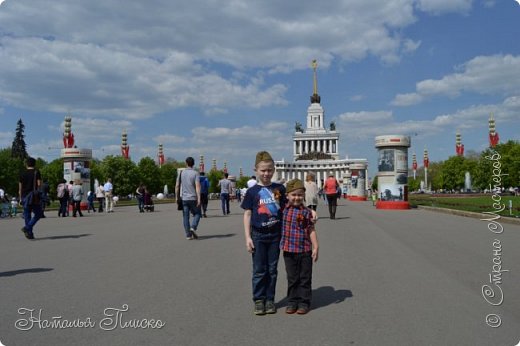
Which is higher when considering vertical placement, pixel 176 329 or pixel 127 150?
pixel 127 150

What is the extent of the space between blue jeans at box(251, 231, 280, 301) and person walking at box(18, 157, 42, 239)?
8.89m

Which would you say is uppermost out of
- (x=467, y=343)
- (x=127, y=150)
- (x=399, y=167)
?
(x=127, y=150)

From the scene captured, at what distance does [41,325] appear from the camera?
5.13m

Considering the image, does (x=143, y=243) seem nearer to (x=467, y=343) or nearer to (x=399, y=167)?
(x=467, y=343)

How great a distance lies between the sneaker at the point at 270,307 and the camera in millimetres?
5574

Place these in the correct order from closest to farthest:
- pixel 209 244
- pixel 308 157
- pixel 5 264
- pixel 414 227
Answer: pixel 5 264, pixel 209 244, pixel 414 227, pixel 308 157

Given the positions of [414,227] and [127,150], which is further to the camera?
[127,150]

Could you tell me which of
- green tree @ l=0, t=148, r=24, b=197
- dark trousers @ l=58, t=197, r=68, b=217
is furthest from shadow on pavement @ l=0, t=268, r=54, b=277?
green tree @ l=0, t=148, r=24, b=197

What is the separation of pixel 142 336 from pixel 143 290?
187 centimetres

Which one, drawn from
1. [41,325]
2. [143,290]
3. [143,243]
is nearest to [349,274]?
[143,290]

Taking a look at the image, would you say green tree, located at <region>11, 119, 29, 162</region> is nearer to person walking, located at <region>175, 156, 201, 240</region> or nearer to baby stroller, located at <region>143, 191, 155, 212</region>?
baby stroller, located at <region>143, 191, 155, 212</region>

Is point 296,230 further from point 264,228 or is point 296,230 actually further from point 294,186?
point 294,186

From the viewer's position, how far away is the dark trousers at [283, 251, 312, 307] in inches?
222

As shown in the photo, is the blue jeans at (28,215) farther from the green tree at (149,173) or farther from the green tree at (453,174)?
the green tree at (453,174)
